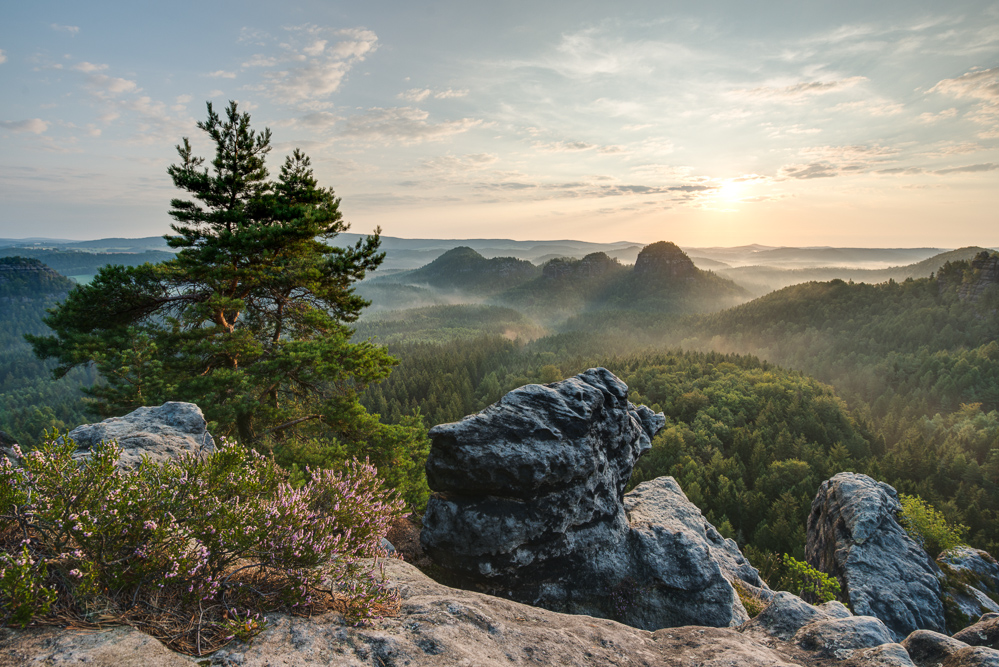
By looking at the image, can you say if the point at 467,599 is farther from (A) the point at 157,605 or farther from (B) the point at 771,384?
(B) the point at 771,384

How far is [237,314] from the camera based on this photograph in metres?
18.7

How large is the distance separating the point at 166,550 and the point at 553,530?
37.2 feet

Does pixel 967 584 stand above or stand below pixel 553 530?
below

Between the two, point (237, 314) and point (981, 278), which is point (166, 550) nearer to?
point (237, 314)

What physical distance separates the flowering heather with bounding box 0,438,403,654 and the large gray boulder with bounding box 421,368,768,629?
6.88m

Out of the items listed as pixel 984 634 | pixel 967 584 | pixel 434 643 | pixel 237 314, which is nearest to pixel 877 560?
pixel 967 584

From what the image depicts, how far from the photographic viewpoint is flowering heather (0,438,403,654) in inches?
175

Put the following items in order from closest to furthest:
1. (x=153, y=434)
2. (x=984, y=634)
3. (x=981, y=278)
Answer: (x=153, y=434), (x=984, y=634), (x=981, y=278)

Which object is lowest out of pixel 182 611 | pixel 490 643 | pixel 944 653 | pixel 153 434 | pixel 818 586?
pixel 818 586

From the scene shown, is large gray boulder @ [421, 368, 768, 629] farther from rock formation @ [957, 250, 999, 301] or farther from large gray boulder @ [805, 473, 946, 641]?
rock formation @ [957, 250, 999, 301]

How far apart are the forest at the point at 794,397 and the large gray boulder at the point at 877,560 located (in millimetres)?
17206

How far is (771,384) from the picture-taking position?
251 feet

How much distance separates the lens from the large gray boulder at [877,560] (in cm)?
2067

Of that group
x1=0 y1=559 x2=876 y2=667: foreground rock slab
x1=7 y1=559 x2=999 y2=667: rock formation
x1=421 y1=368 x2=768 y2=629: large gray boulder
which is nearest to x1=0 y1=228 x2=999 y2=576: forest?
x1=0 y1=559 x2=876 y2=667: foreground rock slab
